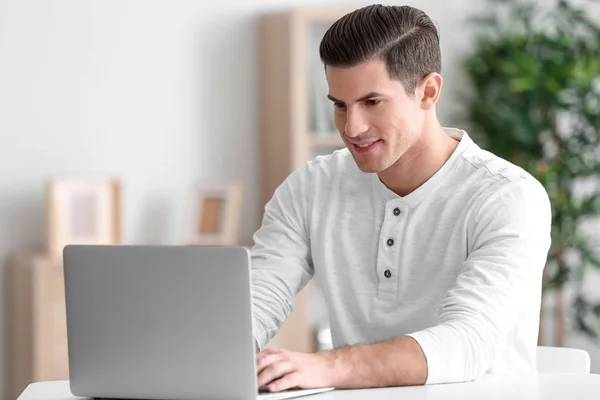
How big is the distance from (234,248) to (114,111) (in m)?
2.71

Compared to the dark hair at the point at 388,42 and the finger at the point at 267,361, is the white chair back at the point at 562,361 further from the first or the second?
the finger at the point at 267,361

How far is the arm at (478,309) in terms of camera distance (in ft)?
5.42

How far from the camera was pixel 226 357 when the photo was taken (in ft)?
4.86

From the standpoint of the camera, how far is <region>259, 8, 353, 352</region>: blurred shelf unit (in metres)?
4.04

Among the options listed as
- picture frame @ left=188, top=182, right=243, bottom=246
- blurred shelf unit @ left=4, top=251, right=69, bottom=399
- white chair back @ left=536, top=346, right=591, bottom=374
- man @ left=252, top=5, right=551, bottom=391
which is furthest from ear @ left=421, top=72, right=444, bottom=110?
picture frame @ left=188, top=182, right=243, bottom=246

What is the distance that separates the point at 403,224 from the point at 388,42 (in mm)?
361

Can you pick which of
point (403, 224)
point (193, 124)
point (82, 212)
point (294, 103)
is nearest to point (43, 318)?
point (82, 212)

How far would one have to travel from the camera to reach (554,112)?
165 inches

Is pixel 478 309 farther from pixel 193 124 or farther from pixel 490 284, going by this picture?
pixel 193 124

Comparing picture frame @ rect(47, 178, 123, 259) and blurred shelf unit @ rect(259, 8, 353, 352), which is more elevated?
blurred shelf unit @ rect(259, 8, 353, 352)

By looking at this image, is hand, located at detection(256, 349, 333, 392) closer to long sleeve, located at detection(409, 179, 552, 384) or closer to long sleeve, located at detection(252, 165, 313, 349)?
long sleeve, located at detection(409, 179, 552, 384)

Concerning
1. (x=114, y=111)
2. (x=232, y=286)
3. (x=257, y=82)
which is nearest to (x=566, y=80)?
(x=257, y=82)

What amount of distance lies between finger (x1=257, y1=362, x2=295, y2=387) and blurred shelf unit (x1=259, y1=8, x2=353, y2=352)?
95.0 inches

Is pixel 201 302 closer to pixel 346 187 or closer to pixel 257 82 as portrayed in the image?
pixel 346 187
